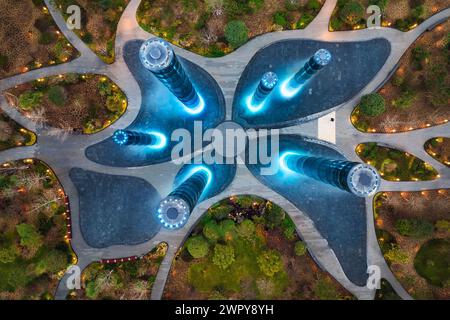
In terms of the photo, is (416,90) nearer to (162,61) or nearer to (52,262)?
(162,61)

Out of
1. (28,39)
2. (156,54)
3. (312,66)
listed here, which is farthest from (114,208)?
(312,66)

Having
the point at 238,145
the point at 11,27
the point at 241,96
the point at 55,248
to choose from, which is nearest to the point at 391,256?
the point at 238,145

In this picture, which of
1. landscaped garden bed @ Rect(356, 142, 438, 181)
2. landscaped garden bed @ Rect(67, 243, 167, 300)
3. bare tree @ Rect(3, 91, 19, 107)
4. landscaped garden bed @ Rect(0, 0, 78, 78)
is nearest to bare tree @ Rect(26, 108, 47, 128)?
bare tree @ Rect(3, 91, 19, 107)

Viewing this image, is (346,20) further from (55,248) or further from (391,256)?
(55,248)

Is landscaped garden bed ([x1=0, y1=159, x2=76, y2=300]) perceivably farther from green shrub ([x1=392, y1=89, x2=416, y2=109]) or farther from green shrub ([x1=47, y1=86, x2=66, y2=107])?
green shrub ([x1=392, y1=89, x2=416, y2=109])

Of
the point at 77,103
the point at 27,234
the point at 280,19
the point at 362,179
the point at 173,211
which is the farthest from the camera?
the point at 280,19

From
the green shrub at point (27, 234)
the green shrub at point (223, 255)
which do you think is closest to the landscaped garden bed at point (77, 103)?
the green shrub at point (27, 234)

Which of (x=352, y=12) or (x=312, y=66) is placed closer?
(x=312, y=66)

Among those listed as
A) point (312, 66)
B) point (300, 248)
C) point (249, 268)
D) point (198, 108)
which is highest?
point (312, 66)
